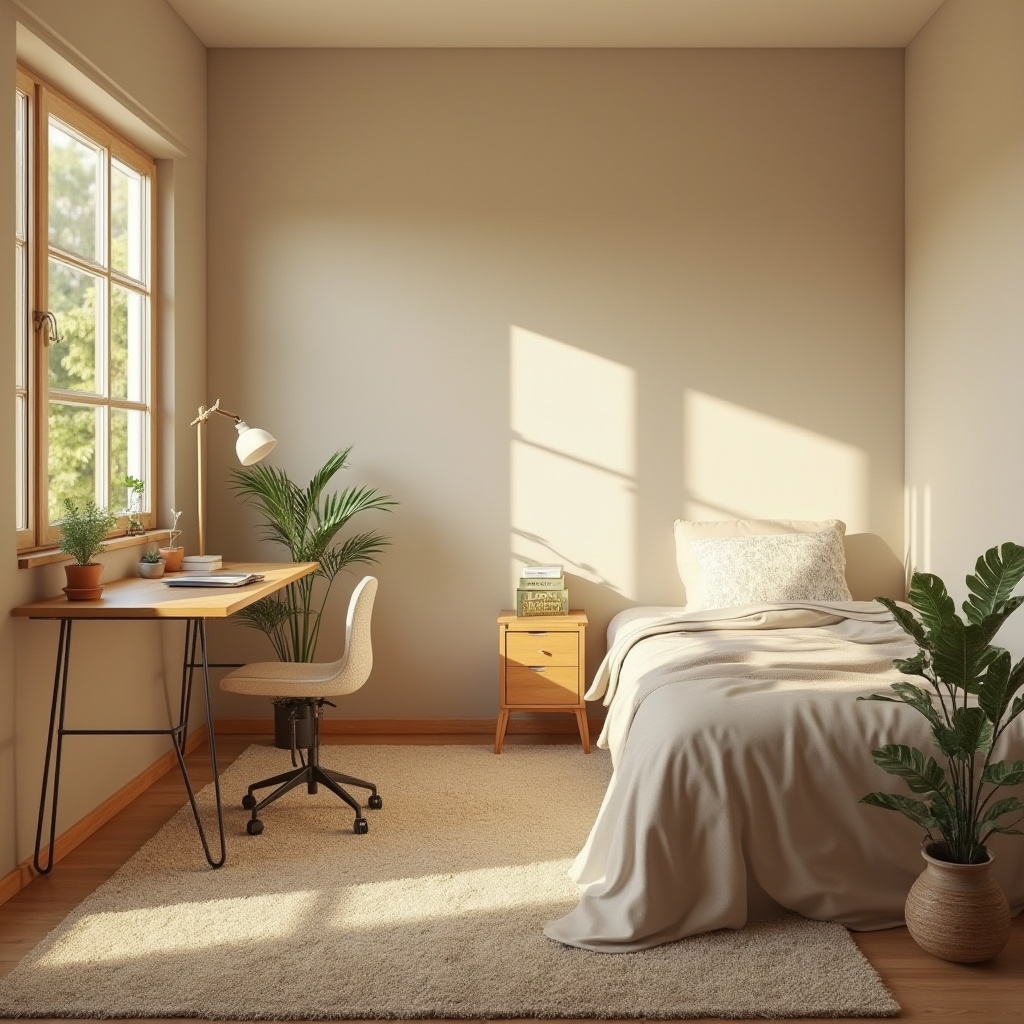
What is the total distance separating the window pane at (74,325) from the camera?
3.95 m

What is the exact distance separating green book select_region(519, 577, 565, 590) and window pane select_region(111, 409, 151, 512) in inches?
67.7

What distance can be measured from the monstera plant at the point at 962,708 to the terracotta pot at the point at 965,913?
0.05m

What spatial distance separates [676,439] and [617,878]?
282 centimetres

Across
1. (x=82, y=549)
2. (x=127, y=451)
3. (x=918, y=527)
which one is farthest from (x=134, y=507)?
(x=918, y=527)

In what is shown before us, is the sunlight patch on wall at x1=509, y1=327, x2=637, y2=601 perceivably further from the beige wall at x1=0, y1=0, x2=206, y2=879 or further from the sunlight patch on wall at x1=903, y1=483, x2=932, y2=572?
the beige wall at x1=0, y1=0, x2=206, y2=879

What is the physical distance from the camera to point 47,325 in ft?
12.4

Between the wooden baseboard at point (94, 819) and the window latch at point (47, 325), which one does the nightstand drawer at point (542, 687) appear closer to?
the wooden baseboard at point (94, 819)

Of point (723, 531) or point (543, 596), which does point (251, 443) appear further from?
point (723, 531)

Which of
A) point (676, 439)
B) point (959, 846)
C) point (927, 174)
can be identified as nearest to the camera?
point (959, 846)

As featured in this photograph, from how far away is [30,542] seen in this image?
146 inches

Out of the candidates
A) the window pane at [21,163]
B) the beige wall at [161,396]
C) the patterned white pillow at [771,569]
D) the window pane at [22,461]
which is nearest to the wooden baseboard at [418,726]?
the beige wall at [161,396]

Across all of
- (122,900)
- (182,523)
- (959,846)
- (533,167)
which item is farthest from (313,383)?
(959,846)

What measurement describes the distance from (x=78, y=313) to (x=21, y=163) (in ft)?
1.99

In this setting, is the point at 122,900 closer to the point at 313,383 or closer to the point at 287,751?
the point at 287,751
